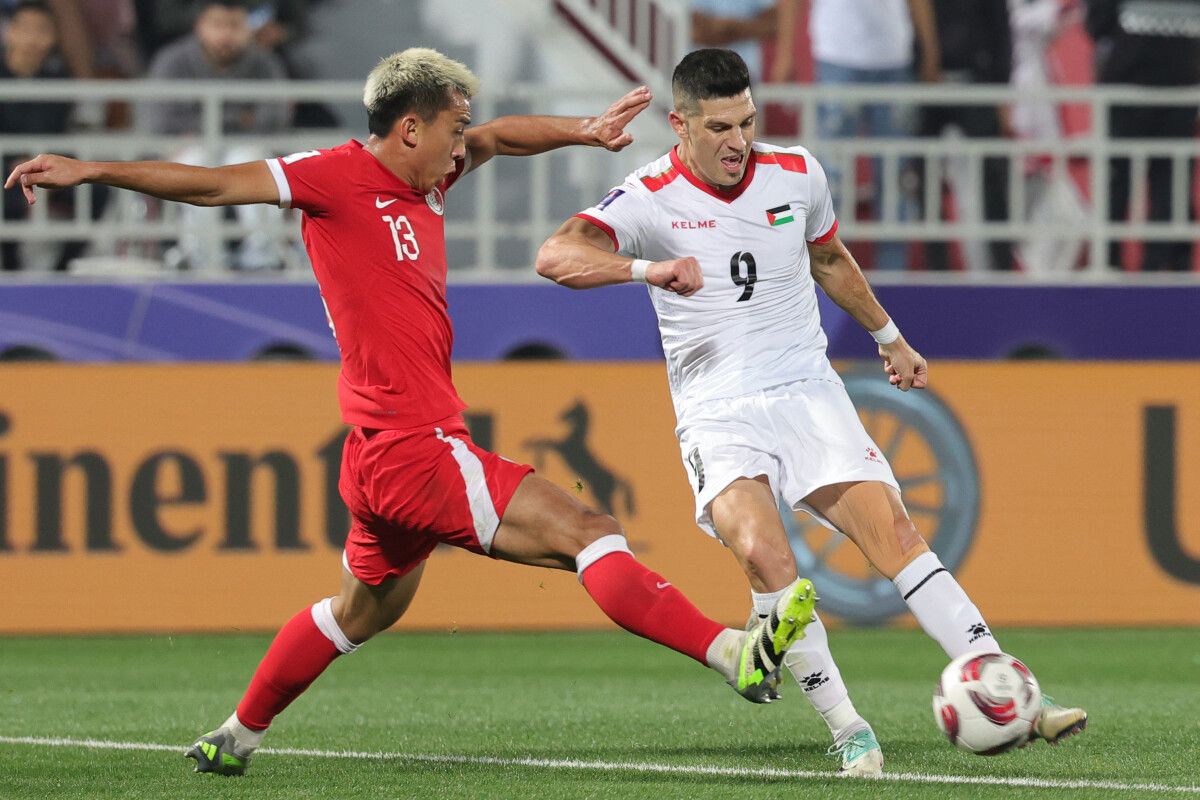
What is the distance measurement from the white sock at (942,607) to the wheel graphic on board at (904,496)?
5.13 meters

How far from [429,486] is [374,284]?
63cm

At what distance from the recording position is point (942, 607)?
21.3 ft

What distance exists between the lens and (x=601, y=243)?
22.2 ft

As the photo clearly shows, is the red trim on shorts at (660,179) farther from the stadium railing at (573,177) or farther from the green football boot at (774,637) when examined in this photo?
the stadium railing at (573,177)

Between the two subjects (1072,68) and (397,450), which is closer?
(397,450)

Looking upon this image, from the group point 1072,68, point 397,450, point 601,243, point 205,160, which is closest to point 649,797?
point 397,450

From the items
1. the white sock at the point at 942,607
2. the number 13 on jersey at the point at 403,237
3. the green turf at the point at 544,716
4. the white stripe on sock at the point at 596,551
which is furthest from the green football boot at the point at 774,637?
the number 13 on jersey at the point at 403,237

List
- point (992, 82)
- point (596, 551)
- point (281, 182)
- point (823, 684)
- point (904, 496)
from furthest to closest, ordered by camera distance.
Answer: point (992, 82)
point (904, 496)
point (823, 684)
point (281, 182)
point (596, 551)

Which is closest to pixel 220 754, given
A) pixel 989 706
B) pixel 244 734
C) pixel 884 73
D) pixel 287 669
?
→ pixel 244 734

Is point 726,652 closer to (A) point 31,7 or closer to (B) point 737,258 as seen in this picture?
(B) point 737,258

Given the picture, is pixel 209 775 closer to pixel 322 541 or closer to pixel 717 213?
pixel 717 213

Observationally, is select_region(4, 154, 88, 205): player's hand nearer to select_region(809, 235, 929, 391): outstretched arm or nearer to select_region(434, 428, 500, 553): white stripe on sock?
select_region(434, 428, 500, 553): white stripe on sock

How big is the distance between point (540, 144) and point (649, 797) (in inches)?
82.4

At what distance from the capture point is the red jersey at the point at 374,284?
645 centimetres
